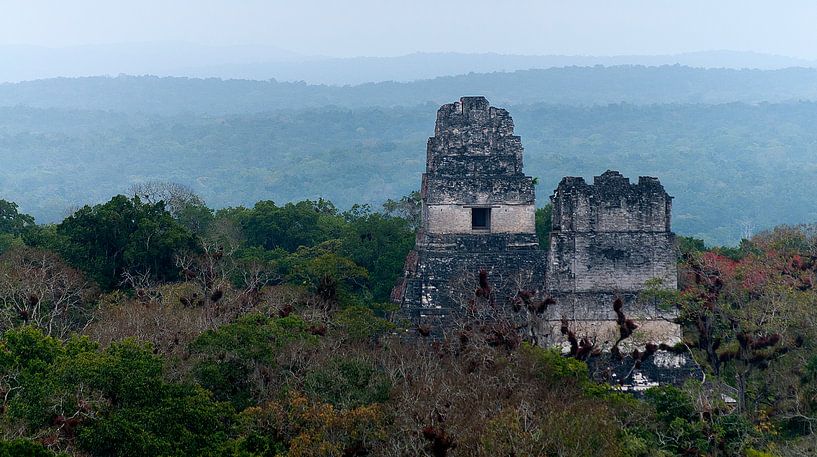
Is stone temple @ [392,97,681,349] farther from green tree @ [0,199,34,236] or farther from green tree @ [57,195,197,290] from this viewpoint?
green tree @ [0,199,34,236]

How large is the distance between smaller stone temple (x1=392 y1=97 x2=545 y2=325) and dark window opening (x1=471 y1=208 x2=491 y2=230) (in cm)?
2

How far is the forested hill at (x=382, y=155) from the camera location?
9569 cm

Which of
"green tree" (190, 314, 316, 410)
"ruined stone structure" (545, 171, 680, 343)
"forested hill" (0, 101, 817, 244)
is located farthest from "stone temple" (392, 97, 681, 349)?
"forested hill" (0, 101, 817, 244)

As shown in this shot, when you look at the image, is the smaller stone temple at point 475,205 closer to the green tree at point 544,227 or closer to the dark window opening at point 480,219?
the dark window opening at point 480,219

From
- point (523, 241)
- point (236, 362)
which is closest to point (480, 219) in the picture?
point (523, 241)

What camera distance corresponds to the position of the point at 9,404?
12.2m

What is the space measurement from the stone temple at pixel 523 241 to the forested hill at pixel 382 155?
57675mm

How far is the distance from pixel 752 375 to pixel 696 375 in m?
1.33

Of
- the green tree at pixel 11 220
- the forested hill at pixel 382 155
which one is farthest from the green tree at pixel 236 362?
the forested hill at pixel 382 155

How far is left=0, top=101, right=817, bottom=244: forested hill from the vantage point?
95688mm

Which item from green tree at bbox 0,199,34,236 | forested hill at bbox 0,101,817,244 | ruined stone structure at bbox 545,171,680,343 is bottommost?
forested hill at bbox 0,101,817,244

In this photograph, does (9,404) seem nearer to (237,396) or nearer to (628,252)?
(237,396)

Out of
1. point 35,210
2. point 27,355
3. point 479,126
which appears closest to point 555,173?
point 35,210

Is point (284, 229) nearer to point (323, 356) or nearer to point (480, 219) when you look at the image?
point (480, 219)
